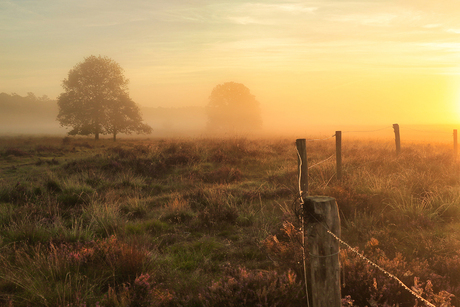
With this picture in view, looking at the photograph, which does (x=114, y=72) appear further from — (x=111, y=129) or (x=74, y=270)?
(x=74, y=270)

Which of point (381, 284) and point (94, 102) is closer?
point (381, 284)

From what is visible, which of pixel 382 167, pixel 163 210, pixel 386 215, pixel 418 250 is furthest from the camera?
pixel 382 167

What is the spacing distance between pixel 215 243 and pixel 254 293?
2.28 m

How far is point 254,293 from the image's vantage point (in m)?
2.80

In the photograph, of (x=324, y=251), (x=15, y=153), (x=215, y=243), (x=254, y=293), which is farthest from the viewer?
(x=15, y=153)

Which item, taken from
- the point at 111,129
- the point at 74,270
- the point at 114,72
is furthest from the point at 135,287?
the point at 114,72

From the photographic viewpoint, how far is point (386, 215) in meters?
5.64

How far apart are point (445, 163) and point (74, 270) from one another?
12.0 meters

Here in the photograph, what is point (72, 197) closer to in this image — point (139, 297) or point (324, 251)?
point (139, 297)

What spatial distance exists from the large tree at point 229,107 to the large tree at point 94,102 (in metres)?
20.3

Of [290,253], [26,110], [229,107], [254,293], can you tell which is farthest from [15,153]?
[26,110]

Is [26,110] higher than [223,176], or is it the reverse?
[26,110]

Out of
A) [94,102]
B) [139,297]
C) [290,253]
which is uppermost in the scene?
[94,102]

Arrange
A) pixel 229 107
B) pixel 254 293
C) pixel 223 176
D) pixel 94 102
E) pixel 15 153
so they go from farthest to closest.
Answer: pixel 229 107 < pixel 94 102 < pixel 15 153 < pixel 223 176 < pixel 254 293
